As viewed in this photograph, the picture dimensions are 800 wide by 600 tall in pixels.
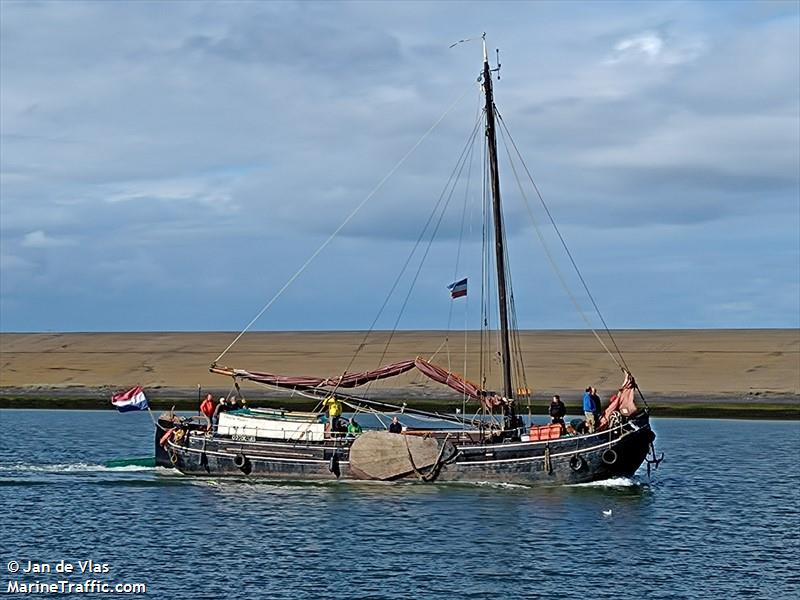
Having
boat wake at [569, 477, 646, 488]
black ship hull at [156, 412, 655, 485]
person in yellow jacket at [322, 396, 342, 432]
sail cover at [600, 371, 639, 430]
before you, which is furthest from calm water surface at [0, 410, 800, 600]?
sail cover at [600, 371, 639, 430]

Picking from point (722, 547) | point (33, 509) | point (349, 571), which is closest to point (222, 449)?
point (33, 509)

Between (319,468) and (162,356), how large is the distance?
79.7 meters

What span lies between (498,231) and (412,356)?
218 feet

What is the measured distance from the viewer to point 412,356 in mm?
121562

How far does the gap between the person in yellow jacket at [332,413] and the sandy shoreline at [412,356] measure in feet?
112

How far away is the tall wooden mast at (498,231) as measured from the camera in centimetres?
5416

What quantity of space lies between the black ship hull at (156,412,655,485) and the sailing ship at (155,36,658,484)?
0.13 feet

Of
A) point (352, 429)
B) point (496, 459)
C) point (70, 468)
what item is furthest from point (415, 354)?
point (496, 459)

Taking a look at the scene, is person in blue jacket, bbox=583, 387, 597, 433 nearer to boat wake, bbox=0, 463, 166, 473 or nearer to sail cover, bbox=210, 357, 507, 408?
sail cover, bbox=210, 357, 507, 408

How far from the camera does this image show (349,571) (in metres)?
37.4

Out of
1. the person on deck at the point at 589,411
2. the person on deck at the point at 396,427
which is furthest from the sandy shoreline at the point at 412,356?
the person on deck at the point at 589,411

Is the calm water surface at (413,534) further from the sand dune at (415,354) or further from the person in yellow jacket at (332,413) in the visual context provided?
the sand dune at (415,354)

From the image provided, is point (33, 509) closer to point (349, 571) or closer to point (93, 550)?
point (93, 550)

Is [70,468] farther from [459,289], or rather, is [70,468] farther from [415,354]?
[415,354]
